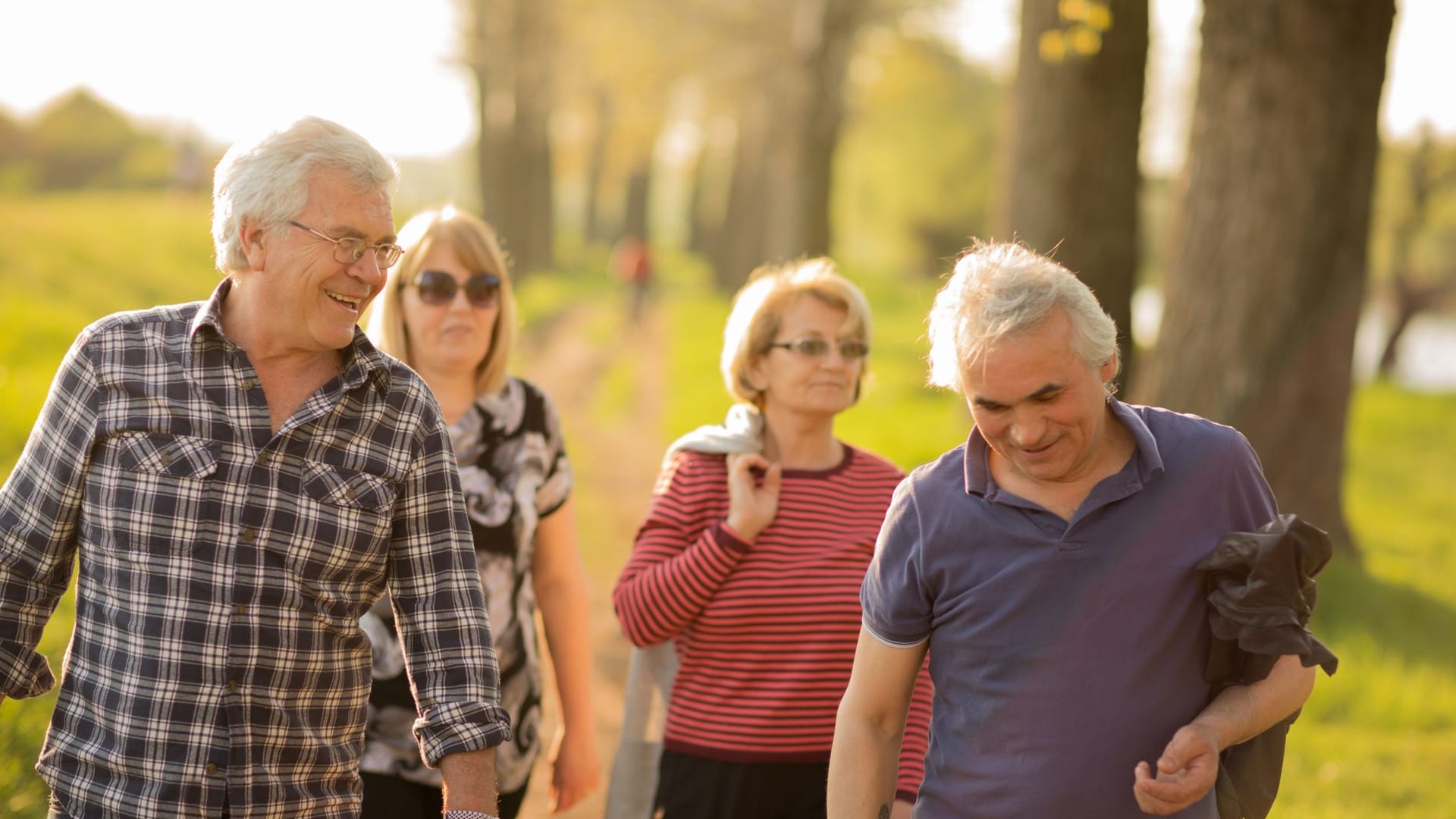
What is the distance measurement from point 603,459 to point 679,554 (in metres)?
10.0

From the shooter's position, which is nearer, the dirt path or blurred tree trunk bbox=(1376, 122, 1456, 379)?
the dirt path

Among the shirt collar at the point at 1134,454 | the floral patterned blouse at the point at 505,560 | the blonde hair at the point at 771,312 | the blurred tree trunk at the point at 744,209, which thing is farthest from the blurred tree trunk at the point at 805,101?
the shirt collar at the point at 1134,454

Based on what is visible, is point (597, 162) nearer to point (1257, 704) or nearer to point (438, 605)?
point (438, 605)

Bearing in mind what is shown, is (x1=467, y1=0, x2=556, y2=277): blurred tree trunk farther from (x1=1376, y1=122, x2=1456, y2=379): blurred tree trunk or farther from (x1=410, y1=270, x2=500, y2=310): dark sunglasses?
(x1=410, y1=270, x2=500, y2=310): dark sunglasses

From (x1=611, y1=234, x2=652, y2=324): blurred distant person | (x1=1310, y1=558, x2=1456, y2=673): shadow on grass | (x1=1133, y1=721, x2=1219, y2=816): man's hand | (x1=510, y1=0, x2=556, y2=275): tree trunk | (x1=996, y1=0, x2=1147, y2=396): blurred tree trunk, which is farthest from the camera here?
(x1=611, y1=234, x2=652, y2=324): blurred distant person

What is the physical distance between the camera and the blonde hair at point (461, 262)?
160 inches

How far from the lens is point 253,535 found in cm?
255

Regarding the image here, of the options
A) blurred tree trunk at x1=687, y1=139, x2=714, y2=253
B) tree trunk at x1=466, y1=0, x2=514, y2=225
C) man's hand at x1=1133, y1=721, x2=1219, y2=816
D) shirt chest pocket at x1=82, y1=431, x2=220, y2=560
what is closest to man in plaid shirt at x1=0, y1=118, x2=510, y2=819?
shirt chest pocket at x1=82, y1=431, x2=220, y2=560

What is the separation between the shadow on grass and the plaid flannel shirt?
6519 mm

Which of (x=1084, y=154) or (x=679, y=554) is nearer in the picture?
(x=679, y=554)

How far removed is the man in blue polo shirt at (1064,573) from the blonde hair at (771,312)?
1344mm

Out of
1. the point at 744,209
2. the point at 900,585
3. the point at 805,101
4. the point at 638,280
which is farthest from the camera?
the point at 744,209

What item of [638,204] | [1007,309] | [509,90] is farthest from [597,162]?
[1007,309]

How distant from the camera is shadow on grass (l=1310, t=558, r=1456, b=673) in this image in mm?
7965
